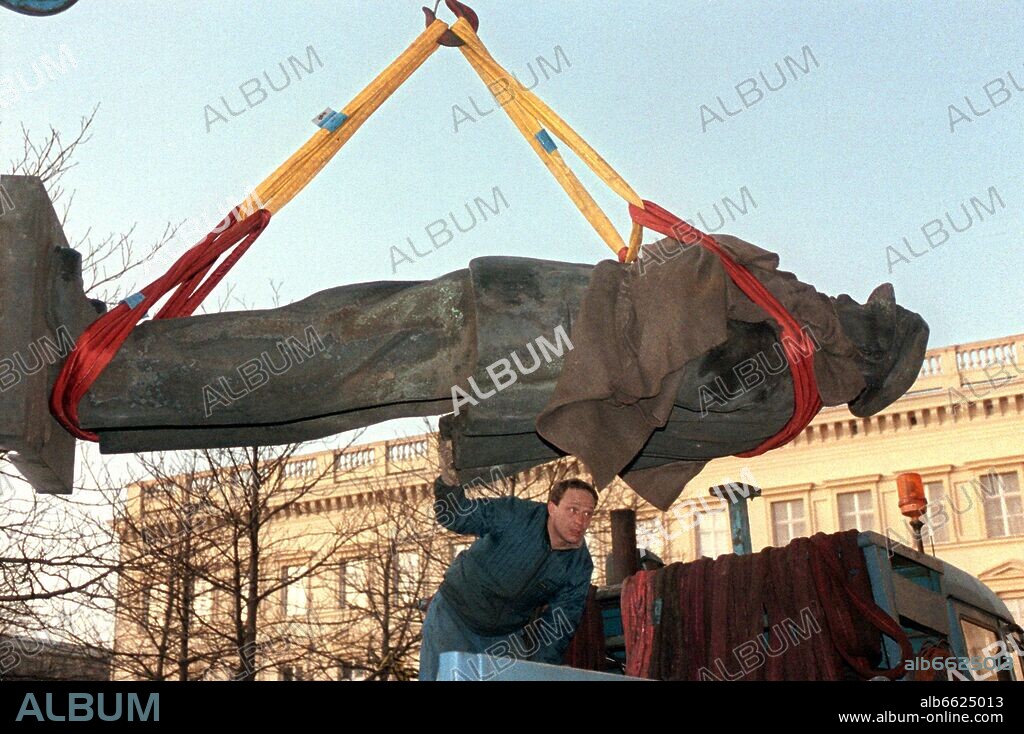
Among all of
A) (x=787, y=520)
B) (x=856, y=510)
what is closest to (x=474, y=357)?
(x=856, y=510)

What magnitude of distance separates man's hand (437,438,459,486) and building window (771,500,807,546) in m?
27.3

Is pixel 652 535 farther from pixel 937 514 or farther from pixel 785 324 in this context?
pixel 785 324

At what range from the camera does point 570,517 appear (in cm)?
534

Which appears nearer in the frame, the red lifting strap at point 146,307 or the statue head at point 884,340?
the red lifting strap at point 146,307

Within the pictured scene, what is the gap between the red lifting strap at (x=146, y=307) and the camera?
12.7 ft

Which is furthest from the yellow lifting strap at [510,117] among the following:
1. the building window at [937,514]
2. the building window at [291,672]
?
the building window at [937,514]

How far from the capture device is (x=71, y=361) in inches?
152

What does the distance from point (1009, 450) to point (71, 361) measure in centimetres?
2879

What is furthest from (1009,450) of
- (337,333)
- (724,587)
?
(337,333)

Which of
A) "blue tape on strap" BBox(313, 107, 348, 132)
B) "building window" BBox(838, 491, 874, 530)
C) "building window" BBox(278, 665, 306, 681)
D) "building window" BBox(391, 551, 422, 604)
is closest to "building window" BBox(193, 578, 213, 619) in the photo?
"building window" BBox(278, 665, 306, 681)

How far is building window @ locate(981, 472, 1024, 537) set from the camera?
94.0 ft

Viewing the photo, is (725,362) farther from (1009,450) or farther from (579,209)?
(1009,450)

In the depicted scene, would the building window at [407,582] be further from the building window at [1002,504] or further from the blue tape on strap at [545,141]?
the building window at [1002,504]

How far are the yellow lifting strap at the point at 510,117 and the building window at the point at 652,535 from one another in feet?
58.5
